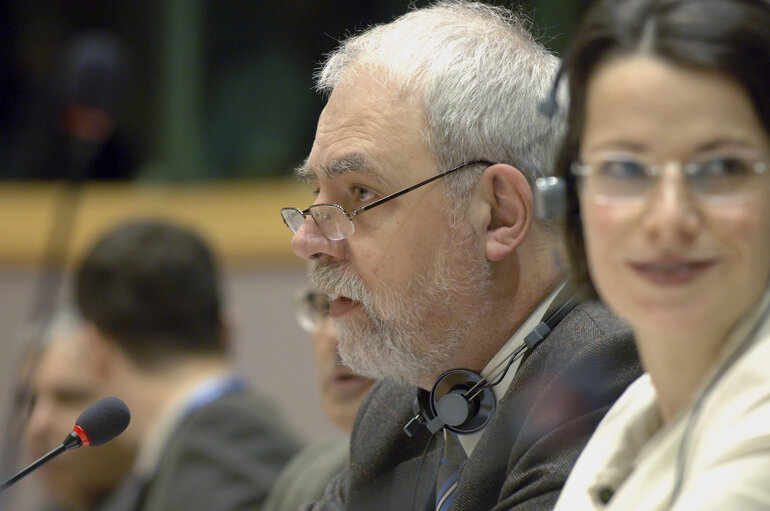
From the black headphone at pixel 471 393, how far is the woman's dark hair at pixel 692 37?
0.62 m

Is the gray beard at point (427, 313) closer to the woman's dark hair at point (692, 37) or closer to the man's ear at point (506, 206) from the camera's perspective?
the man's ear at point (506, 206)

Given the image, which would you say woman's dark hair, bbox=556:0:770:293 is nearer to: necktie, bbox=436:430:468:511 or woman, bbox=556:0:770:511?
woman, bbox=556:0:770:511

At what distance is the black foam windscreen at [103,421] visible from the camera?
1.64 metres

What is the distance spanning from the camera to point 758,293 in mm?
1064

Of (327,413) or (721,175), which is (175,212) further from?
(721,175)

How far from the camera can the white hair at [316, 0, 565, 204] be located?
187 centimetres

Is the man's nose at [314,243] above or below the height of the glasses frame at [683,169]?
below

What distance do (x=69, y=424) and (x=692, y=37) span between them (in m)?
2.88

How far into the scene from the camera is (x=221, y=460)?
9.73 ft

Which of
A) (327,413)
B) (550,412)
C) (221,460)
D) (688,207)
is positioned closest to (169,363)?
(221,460)

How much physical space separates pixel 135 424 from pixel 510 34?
5.80 ft

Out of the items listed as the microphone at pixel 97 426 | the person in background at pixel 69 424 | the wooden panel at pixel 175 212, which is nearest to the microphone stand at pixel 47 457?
the microphone at pixel 97 426

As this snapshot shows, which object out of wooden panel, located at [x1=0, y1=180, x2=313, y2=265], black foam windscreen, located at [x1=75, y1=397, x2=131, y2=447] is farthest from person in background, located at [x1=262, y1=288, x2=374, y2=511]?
wooden panel, located at [x1=0, y1=180, x2=313, y2=265]

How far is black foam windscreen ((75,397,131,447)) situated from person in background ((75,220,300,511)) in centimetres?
133
